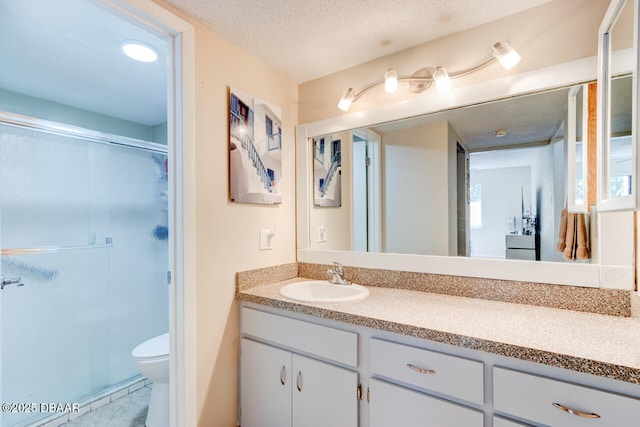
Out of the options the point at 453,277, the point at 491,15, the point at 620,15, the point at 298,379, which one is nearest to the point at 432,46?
the point at 491,15

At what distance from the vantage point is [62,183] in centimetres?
211

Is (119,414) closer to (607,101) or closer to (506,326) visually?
(506,326)

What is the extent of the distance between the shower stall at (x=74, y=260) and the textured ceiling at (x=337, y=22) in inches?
57.9

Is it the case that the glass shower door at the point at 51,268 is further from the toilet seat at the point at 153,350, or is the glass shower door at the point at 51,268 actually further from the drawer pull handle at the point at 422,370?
the drawer pull handle at the point at 422,370

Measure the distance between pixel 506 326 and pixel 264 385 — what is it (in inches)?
44.9

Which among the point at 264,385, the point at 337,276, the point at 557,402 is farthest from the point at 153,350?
the point at 557,402

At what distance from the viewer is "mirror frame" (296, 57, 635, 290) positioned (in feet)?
3.98

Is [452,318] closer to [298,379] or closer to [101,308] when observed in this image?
[298,379]

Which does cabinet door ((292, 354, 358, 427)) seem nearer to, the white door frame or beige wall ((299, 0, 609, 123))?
the white door frame

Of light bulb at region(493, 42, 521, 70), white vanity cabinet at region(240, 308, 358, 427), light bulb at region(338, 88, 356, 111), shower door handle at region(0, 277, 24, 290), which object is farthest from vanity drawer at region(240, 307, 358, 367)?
shower door handle at region(0, 277, 24, 290)

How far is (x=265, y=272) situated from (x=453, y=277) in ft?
3.41

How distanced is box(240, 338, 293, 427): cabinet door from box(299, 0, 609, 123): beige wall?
146 centimetres

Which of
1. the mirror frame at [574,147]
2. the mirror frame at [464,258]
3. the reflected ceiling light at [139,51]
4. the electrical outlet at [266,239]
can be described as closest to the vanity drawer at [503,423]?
the mirror frame at [464,258]

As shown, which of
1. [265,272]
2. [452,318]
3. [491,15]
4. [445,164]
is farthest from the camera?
[265,272]
